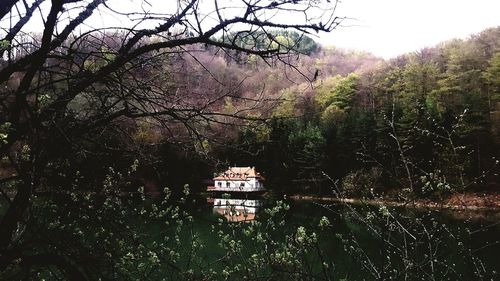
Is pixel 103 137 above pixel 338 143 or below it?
above

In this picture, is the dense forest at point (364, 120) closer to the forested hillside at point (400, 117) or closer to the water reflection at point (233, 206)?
the forested hillside at point (400, 117)

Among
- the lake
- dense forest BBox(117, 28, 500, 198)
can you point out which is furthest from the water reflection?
dense forest BBox(117, 28, 500, 198)

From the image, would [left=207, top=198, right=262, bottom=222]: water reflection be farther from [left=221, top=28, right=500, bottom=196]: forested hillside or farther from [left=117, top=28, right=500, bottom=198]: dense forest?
[left=221, top=28, right=500, bottom=196]: forested hillside

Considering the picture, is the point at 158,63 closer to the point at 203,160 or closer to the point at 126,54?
the point at 126,54

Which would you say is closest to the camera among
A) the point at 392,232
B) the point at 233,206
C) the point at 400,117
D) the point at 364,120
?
the point at 233,206

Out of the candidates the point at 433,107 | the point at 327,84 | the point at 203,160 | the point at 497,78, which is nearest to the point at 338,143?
the point at 433,107

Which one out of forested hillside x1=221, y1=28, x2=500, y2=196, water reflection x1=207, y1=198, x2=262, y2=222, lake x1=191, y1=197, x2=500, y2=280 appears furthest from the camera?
forested hillside x1=221, y1=28, x2=500, y2=196

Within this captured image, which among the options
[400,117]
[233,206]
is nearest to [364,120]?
[400,117]

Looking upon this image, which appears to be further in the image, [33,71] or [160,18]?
[160,18]

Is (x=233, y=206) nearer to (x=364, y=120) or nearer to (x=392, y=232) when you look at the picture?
(x=392, y=232)

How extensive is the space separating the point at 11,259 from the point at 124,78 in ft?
3.10

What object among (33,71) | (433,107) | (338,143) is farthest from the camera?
(338,143)

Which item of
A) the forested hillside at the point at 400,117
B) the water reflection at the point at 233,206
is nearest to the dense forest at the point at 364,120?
the forested hillside at the point at 400,117

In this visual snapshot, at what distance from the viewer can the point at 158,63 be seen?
2385 millimetres
